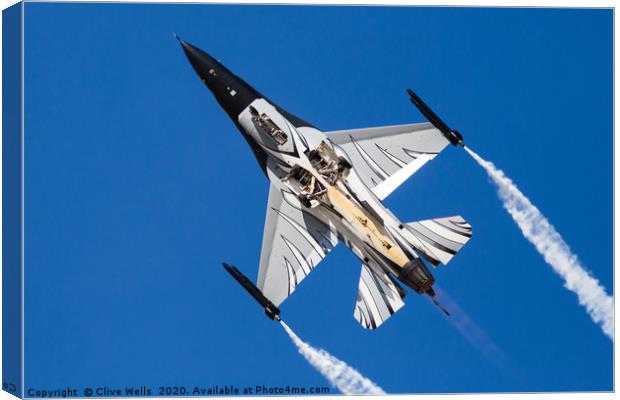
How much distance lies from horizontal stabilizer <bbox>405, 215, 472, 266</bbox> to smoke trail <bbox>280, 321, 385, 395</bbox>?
339 centimetres

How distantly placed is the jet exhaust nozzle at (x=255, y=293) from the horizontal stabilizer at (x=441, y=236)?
13.1 feet

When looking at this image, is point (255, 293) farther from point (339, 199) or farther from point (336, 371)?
point (339, 199)

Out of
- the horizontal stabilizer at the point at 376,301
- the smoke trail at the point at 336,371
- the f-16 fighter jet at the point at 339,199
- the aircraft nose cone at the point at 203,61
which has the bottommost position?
the smoke trail at the point at 336,371

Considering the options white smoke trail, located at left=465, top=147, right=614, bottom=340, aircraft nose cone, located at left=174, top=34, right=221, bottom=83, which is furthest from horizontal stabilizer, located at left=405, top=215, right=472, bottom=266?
→ aircraft nose cone, located at left=174, top=34, right=221, bottom=83

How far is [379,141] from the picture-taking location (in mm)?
25922

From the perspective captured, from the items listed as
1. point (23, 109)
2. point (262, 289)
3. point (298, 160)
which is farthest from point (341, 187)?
point (23, 109)

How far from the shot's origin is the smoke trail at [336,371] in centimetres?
2425

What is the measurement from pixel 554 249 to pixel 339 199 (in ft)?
18.9

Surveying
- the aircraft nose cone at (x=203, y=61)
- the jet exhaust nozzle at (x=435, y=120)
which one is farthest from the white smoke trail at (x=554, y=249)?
the aircraft nose cone at (x=203, y=61)

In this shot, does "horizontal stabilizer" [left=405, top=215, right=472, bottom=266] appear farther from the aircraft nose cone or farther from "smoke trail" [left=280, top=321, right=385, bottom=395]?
the aircraft nose cone

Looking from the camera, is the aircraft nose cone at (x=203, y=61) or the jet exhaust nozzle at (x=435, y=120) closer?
the jet exhaust nozzle at (x=435, y=120)

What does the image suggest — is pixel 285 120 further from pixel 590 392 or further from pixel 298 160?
pixel 590 392

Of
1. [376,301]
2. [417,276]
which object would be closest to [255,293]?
[376,301]

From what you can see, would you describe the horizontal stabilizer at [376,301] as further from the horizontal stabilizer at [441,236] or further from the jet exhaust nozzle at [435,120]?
the jet exhaust nozzle at [435,120]
